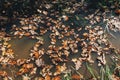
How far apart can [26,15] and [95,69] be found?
2.20 meters

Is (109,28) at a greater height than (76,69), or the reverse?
(109,28)

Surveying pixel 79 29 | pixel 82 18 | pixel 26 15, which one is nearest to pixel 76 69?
pixel 79 29

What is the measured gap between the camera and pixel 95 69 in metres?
4.48

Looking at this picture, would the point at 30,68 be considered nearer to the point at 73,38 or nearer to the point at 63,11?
the point at 73,38

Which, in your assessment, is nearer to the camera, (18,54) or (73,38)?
(18,54)

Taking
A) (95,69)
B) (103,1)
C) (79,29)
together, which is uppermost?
(103,1)

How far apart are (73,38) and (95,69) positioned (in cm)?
96

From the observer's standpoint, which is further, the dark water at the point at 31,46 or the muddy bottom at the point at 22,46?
the muddy bottom at the point at 22,46

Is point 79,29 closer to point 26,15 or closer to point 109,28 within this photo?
point 109,28

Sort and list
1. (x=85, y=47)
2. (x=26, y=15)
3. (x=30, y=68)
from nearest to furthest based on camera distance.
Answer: (x=30, y=68)
(x=85, y=47)
(x=26, y=15)

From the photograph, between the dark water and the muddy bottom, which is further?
the muddy bottom

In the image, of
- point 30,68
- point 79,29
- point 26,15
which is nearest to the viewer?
point 30,68

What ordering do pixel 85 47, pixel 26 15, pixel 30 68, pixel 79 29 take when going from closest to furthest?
pixel 30 68, pixel 85 47, pixel 79 29, pixel 26 15

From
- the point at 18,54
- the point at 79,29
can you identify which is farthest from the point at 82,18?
the point at 18,54
